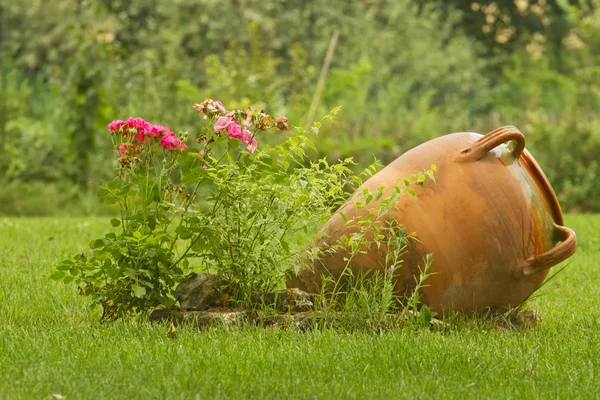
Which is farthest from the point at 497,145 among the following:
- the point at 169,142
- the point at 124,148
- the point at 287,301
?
the point at 124,148

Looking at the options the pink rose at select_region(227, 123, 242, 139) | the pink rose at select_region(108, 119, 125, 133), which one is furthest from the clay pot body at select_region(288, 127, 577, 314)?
the pink rose at select_region(108, 119, 125, 133)

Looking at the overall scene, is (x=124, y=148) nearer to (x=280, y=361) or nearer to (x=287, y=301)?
(x=287, y=301)

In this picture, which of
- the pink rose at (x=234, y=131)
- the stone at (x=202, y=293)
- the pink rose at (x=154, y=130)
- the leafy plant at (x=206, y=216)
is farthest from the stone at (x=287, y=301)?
the pink rose at (x=154, y=130)

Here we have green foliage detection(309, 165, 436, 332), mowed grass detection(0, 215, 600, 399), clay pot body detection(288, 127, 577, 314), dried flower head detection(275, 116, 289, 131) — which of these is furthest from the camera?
clay pot body detection(288, 127, 577, 314)

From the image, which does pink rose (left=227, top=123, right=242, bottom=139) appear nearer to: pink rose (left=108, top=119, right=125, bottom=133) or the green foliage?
pink rose (left=108, top=119, right=125, bottom=133)

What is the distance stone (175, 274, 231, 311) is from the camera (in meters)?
4.44

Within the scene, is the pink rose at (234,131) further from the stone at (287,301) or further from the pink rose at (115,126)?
the stone at (287,301)

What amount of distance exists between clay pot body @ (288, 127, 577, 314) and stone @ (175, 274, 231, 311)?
0.42 m

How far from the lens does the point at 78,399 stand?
308cm

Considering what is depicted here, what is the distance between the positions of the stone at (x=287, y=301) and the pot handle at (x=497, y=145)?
1053mm

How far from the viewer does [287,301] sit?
4.44m

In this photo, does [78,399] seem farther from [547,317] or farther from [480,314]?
[547,317]

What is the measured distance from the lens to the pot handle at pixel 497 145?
4.47m

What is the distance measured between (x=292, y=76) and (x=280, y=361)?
32.8 feet
